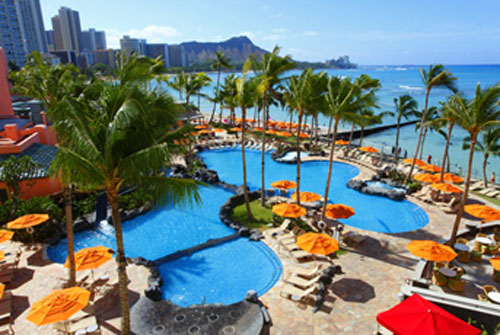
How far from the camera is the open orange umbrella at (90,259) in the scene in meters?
12.2

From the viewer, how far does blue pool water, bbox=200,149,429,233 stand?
20691 mm

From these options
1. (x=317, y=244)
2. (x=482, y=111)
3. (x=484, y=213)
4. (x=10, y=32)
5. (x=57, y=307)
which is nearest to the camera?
(x=57, y=307)

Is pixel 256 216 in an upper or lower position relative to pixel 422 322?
lower

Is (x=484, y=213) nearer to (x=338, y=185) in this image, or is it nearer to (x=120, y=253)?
(x=338, y=185)

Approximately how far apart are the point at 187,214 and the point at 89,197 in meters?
6.80

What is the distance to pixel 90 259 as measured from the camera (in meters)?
12.5

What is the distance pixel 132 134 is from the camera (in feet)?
26.2

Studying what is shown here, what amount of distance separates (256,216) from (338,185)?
10.5m

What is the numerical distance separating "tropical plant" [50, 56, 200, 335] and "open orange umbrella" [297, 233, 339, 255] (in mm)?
7014

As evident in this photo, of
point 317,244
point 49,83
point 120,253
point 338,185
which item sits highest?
point 49,83

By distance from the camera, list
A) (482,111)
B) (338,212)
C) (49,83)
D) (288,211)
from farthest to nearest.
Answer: (288,211) < (338,212) < (482,111) < (49,83)

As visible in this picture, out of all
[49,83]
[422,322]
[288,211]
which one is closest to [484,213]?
[288,211]

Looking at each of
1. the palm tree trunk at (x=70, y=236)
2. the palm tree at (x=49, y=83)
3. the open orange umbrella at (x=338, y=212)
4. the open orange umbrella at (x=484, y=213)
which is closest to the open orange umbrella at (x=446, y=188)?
the open orange umbrella at (x=484, y=213)

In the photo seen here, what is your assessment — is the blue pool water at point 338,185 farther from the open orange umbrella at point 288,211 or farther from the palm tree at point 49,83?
the palm tree at point 49,83
